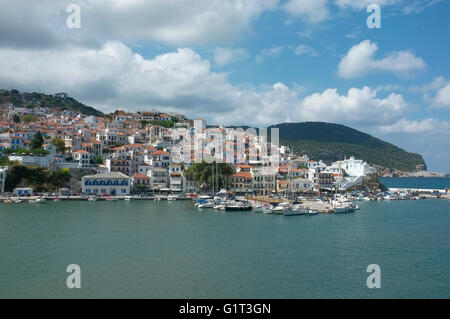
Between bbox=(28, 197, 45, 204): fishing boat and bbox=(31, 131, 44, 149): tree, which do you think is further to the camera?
bbox=(31, 131, 44, 149): tree

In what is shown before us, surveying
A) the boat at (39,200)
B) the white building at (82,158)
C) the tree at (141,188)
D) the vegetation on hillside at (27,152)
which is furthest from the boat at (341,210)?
the vegetation on hillside at (27,152)

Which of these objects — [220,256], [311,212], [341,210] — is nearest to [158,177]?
[311,212]

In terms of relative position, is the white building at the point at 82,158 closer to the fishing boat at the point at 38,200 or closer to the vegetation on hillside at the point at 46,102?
the fishing boat at the point at 38,200

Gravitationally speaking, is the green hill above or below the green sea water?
above

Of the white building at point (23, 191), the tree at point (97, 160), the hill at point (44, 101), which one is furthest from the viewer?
the hill at point (44, 101)

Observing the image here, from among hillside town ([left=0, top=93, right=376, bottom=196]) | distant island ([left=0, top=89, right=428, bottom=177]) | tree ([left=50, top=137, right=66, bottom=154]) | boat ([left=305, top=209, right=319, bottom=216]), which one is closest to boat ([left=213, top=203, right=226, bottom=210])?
boat ([left=305, top=209, right=319, bottom=216])

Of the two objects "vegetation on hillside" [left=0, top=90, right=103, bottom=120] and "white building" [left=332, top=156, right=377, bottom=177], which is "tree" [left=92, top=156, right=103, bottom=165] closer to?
"white building" [left=332, top=156, right=377, bottom=177]
